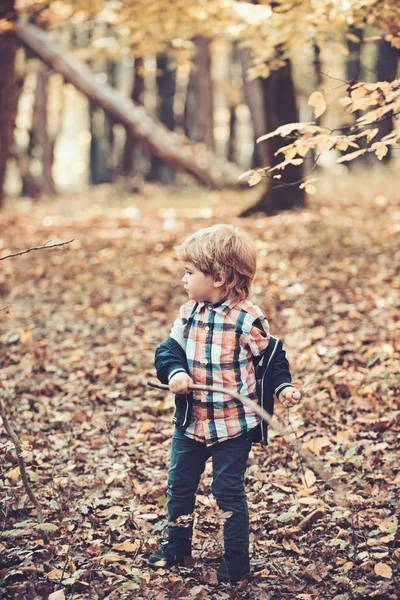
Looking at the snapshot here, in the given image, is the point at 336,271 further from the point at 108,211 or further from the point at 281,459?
the point at 108,211

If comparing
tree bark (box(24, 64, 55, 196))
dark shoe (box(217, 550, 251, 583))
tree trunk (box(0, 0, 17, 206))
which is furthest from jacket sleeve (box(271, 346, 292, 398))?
tree bark (box(24, 64, 55, 196))

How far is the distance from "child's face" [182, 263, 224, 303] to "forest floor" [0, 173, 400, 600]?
732 mm

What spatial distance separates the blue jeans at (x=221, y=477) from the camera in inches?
117

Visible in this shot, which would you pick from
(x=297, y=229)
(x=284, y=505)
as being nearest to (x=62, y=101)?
(x=297, y=229)

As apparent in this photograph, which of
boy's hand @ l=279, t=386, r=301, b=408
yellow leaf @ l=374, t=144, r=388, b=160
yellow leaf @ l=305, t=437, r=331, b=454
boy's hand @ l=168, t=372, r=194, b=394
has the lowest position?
yellow leaf @ l=305, t=437, r=331, b=454

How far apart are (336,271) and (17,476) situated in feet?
16.9

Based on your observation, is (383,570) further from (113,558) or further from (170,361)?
(170,361)

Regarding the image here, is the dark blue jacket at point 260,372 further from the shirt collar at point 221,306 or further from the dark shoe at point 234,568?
the dark shoe at point 234,568

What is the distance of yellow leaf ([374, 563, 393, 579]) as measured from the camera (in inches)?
118

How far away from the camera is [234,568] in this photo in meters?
3.02

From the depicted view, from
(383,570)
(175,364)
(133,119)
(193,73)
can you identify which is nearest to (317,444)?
(383,570)

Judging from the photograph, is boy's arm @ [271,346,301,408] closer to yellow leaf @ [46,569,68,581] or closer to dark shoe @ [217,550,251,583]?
dark shoe @ [217,550,251,583]

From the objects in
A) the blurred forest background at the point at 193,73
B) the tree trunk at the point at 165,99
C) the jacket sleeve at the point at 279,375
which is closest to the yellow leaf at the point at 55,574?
the jacket sleeve at the point at 279,375

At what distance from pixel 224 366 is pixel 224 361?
0.08ft
